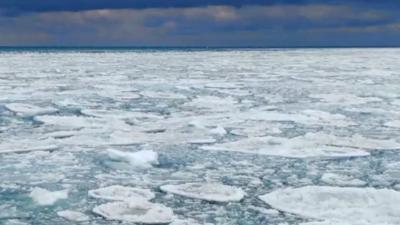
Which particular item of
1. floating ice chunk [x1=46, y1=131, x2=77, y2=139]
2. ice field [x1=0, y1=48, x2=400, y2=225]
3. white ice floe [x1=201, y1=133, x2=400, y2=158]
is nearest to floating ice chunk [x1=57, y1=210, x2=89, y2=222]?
ice field [x1=0, y1=48, x2=400, y2=225]

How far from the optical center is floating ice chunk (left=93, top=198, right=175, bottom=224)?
3.08 meters

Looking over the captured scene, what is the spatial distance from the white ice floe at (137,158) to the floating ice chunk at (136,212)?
3.19 feet

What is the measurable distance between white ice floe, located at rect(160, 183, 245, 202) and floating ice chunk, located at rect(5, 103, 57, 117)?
3986mm

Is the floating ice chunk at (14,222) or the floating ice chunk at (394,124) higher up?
the floating ice chunk at (14,222)

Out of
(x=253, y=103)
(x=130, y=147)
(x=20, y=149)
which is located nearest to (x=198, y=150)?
(x=130, y=147)

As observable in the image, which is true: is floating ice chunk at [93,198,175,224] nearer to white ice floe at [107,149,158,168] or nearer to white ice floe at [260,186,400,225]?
white ice floe at [260,186,400,225]

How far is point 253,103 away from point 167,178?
484 cm

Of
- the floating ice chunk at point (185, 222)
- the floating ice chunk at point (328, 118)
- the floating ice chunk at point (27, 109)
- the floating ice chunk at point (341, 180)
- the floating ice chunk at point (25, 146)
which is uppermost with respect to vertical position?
the floating ice chunk at point (25, 146)

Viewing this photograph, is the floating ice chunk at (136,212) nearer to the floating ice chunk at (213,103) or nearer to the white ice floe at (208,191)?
the white ice floe at (208,191)

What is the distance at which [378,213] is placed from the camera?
3.18 meters

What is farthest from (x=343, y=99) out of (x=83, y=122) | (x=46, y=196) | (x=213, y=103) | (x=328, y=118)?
(x=46, y=196)

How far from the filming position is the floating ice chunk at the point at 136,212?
3080 mm

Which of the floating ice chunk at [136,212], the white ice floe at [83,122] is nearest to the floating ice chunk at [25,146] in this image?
the white ice floe at [83,122]

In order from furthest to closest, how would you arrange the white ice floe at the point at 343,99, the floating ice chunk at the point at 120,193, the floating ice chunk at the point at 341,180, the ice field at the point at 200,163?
1. the white ice floe at the point at 343,99
2. the floating ice chunk at the point at 341,180
3. the floating ice chunk at the point at 120,193
4. the ice field at the point at 200,163
